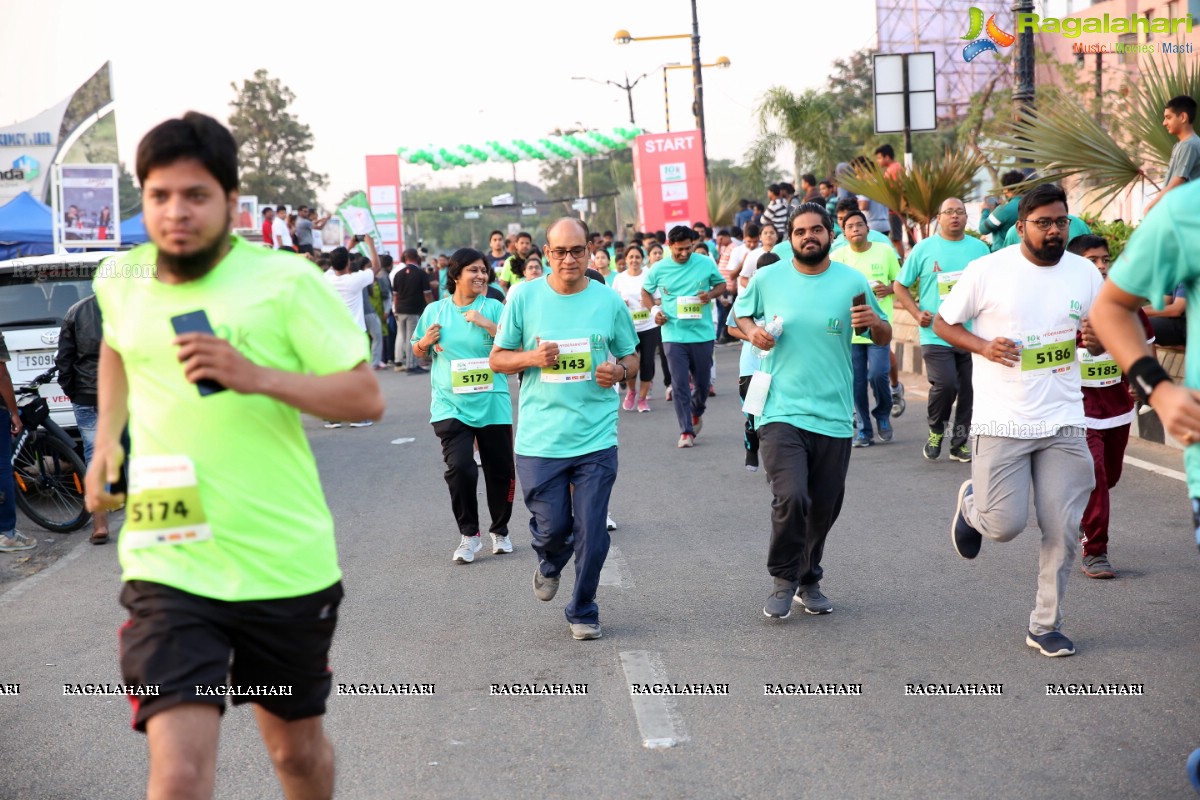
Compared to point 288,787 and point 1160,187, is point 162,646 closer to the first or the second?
point 288,787

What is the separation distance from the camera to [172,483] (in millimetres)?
3070

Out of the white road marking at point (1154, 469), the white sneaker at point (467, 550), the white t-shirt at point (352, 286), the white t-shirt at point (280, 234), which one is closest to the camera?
the white sneaker at point (467, 550)

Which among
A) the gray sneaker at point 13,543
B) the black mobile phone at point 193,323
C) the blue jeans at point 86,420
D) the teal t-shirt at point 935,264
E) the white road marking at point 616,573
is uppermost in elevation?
the black mobile phone at point 193,323

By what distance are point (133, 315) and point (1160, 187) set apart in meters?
10.4

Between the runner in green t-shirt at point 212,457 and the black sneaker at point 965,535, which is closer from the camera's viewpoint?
the runner in green t-shirt at point 212,457

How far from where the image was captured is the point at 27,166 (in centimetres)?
2962

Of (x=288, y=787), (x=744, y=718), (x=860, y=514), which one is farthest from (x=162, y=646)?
(x=860, y=514)

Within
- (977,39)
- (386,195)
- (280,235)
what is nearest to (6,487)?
(977,39)

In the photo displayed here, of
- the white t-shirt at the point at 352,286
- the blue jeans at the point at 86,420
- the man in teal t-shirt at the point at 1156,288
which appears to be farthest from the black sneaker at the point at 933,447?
the white t-shirt at the point at 352,286

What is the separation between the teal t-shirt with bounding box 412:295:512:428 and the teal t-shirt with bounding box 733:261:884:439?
7.17 feet

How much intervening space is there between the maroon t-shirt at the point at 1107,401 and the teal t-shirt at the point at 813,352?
1.42 meters

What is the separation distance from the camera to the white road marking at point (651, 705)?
15.6 feet

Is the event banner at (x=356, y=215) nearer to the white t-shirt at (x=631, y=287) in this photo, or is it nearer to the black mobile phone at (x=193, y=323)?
the white t-shirt at (x=631, y=287)

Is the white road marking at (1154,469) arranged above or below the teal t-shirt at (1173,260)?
below
